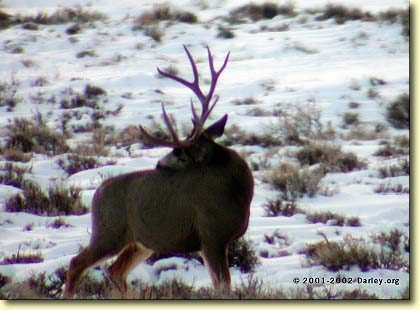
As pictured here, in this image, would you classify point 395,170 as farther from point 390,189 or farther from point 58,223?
point 58,223

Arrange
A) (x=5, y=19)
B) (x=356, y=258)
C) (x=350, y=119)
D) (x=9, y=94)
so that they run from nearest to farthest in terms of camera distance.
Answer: (x=356, y=258) < (x=5, y=19) < (x=9, y=94) < (x=350, y=119)

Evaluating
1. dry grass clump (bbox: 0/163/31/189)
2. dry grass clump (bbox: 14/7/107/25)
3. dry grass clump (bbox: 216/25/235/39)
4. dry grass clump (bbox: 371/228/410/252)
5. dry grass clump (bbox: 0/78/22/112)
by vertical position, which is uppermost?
dry grass clump (bbox: 14/7/107/25)

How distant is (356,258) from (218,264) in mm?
1151

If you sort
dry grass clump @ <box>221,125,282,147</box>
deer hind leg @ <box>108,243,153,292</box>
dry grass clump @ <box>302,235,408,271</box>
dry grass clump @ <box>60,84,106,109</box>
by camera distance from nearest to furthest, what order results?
deer hind leg @ <box>108,243,153,292</box>, dry grass clump @ <box>302,235,408,271</box>, dry grass clump @ <box>60,84,106,109</box>, dry grass clump @ <box>221,125,282,147</box>

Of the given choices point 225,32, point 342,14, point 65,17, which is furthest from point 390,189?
point 65,17

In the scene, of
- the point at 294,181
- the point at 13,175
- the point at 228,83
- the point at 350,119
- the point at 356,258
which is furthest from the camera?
the point at 350,119

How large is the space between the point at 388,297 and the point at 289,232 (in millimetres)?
1549

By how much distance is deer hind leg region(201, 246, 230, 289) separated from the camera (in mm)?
5449

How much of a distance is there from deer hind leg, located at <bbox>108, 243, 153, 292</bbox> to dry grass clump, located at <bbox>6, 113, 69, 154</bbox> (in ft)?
8.72

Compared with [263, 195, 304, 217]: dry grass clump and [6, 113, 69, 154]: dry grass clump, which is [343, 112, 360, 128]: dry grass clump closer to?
[263, 195, 304, 217]: dry grass clump

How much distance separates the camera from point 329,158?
8.80m

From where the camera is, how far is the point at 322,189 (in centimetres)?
808

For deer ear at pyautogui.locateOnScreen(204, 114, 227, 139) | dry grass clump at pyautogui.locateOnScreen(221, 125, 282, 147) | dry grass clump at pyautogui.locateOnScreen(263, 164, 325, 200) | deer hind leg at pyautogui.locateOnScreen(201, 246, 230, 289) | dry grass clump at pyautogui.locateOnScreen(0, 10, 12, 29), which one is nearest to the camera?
deer hind leg at pyautogui.locateOnScreen(201, 246, 230, 289)

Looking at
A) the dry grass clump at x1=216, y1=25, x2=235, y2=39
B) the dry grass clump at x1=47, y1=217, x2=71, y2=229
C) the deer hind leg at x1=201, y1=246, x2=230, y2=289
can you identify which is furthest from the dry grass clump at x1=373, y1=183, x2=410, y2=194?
the dry grass clump at x1=47, y1=217, x2=71, y2=229
